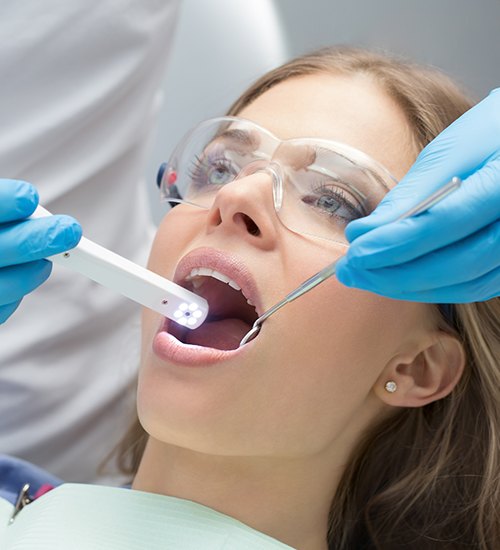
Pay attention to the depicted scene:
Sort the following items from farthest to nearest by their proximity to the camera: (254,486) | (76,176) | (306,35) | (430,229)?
(306,35)
(76,176)
(254,486)
(430,229)

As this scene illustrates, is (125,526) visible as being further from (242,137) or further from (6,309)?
(242,137)

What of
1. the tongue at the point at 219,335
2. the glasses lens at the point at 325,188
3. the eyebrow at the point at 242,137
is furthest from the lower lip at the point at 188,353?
the eyebrow at the point at 242,137

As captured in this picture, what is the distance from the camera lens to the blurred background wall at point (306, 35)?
7.66 feet

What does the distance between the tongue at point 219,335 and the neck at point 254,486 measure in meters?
0.18

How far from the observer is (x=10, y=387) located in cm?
181

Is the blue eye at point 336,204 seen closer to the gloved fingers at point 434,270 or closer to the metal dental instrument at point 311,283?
the metal dental instrument at point 311,283

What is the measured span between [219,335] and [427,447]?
0.45 metres

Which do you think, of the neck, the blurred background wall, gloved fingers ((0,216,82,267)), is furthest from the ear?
the blurred background wall

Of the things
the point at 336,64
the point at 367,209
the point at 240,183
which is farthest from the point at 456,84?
the point at 240,183

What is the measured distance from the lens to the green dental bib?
137 centimetres

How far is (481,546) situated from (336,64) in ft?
2.91

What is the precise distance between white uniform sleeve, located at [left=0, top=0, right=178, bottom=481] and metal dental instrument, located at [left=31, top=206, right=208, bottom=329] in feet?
1.59

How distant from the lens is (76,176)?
188 cm

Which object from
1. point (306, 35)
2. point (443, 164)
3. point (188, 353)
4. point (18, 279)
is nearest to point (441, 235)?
point (443, 164)
